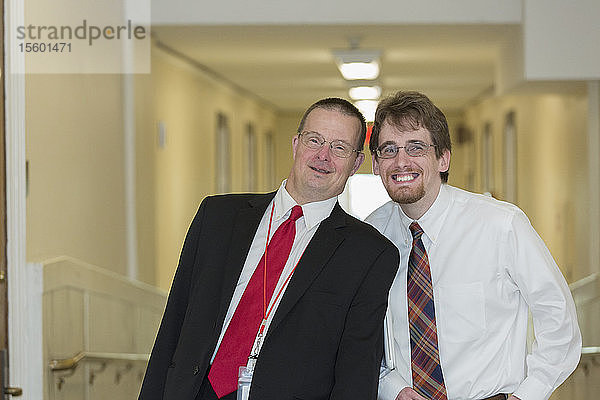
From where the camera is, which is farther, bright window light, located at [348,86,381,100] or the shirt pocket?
bright window light, located at [348,86,381,100]

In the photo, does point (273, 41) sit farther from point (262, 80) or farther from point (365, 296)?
point (365, 296)

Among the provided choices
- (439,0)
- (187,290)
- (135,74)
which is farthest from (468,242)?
(135,74)

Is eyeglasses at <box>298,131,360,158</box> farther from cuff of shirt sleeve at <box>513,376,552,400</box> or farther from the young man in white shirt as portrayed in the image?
cuff of shirt sleeve at <box>513,376,552,400</box>

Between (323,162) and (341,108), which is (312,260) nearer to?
(323,162)

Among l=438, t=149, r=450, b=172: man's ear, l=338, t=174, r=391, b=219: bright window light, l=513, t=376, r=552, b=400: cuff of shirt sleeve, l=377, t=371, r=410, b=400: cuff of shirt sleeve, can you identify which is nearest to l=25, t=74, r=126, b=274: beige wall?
l=377, t=371, r=410, b=400: cuff of shirt sleeve

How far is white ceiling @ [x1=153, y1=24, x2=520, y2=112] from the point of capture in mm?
5398

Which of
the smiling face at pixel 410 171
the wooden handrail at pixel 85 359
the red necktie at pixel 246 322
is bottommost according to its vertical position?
the wooden handrail at pixel 85 359

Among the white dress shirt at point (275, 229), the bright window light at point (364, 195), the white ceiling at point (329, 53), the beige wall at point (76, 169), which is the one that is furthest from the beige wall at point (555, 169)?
the bright window light at point (364, 195)

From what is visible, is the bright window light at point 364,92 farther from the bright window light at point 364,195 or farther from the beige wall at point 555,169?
the bright window light at point 364,195

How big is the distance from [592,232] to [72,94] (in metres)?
3.23

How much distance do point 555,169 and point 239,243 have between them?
496 cm

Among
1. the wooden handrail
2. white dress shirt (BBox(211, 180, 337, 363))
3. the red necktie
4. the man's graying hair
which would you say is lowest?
the wooden handrail

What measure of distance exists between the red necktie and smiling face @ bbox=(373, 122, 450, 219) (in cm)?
32

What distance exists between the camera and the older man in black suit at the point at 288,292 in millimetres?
2432
